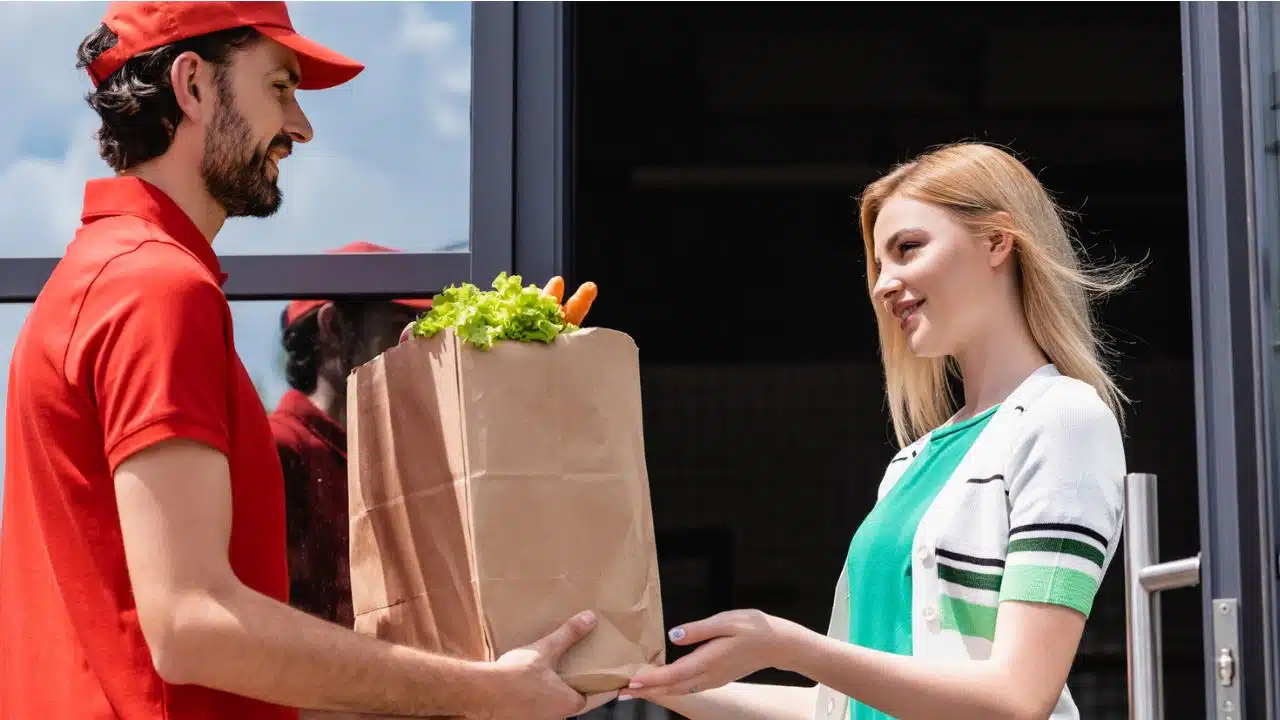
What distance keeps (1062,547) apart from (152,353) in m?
1.01

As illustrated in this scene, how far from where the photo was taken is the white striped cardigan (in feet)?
5.55

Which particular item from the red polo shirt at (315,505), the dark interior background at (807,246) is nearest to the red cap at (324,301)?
the red polo shirt at (315,505)

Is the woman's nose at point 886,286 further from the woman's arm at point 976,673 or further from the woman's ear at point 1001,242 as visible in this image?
the woman's arm at point 976,673

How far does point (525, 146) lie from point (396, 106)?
0.24 m

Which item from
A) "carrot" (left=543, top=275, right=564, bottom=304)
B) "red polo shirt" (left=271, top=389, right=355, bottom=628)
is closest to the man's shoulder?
"carrot" (left=543, top=275, right=564, bottom=304)

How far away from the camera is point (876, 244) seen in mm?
2080

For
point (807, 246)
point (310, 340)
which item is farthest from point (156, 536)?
point (807, 246)

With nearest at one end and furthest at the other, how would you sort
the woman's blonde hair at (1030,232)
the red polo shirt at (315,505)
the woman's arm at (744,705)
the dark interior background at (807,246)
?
the woman's blonde hair at (1030,232) → the woman's arm at (744,705) → the red polo shirt at (315,505) → the dark interior background at (807,246)

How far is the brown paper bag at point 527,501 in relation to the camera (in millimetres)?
1611

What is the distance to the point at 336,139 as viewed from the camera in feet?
7.71

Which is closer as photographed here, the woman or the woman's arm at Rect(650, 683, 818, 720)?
the woman

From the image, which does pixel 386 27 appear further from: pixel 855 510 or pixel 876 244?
pixel 855 510

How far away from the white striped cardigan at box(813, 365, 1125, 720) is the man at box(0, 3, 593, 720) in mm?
449

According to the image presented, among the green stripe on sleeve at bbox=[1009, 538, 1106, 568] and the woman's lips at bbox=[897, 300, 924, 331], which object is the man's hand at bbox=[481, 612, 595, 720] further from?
→ the woman's lips at bbox=[897, 300, 924, 331]
